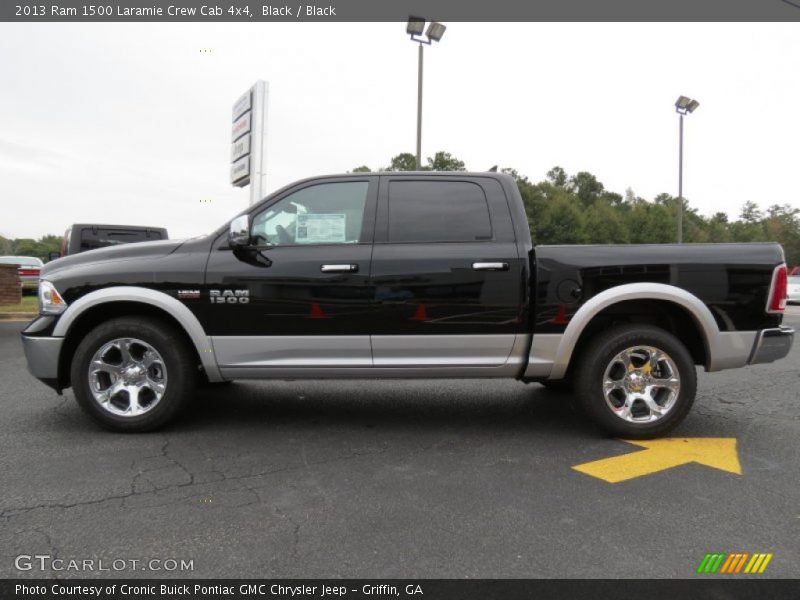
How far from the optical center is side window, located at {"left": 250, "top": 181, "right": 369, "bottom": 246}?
4273 millimetres

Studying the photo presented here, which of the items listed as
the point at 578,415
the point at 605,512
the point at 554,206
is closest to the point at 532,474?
the point at 605,512

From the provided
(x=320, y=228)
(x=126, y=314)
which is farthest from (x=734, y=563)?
(x=126, y=314)

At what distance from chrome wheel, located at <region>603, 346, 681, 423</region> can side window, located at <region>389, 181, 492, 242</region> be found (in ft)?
4.40

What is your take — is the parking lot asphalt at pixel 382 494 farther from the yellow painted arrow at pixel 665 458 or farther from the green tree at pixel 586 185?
the green tree at pixel 586 185

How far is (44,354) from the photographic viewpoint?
413 centimetres

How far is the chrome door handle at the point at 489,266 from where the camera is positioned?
411 cm

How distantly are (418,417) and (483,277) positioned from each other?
54.9 inches

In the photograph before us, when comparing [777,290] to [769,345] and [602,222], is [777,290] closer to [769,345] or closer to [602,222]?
[769,345]

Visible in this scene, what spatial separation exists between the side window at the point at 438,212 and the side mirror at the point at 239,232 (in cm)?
104

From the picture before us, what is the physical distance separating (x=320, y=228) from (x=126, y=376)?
179cm

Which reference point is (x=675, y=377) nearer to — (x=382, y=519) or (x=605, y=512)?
(x=605, y=512)

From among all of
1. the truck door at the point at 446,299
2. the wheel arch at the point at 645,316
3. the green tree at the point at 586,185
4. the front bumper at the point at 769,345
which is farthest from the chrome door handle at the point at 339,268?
the green tree at the point at 586,185

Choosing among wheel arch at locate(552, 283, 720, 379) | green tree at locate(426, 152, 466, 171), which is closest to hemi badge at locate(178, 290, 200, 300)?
wheel arch at locate(552, 283, 720, 379)

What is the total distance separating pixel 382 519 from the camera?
2.84 m
